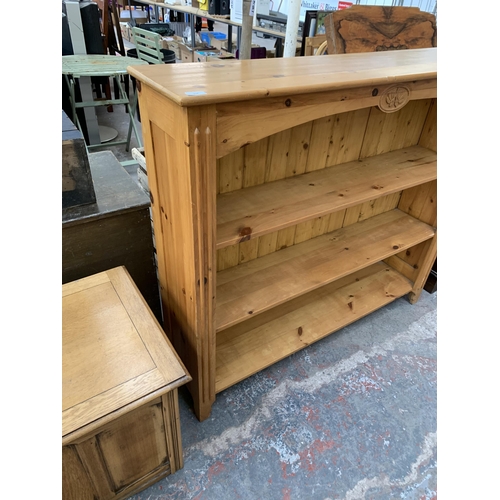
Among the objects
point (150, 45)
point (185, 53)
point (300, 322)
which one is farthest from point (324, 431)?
point (185, 53)

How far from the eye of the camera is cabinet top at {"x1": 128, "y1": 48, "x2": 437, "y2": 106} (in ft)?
2.87

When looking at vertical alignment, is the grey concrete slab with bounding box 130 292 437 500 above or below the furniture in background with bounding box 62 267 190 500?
below

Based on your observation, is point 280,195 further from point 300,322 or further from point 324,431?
point 324,431

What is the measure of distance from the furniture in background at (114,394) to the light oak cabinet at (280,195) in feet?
0.64

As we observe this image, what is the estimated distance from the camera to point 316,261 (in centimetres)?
178

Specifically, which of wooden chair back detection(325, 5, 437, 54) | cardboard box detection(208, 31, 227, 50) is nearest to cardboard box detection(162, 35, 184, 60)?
cardboard box detection(208, 31, 227, 50)

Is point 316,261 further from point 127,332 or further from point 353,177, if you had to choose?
point 127,332

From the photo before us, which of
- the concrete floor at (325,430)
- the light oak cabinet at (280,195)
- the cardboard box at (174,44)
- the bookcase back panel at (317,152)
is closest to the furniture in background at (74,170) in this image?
the light oak cabinet at (280,195)

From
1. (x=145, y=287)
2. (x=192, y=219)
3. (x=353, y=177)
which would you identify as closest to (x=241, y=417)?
(x=145, y=287)

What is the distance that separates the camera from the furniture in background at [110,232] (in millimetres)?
1446

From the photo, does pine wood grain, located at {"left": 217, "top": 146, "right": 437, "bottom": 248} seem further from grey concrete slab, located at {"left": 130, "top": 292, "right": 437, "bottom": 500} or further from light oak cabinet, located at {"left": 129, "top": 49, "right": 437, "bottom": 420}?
grey concrete slab, located at {"left": 130, "top": 292, "right": 437, "bottom": 500}

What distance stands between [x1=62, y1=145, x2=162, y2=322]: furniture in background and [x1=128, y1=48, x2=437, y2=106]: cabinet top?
598mm

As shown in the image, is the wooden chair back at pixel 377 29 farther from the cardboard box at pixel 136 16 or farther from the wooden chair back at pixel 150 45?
the cardboard box at pixel 136 16

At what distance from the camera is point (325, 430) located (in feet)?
5.23
